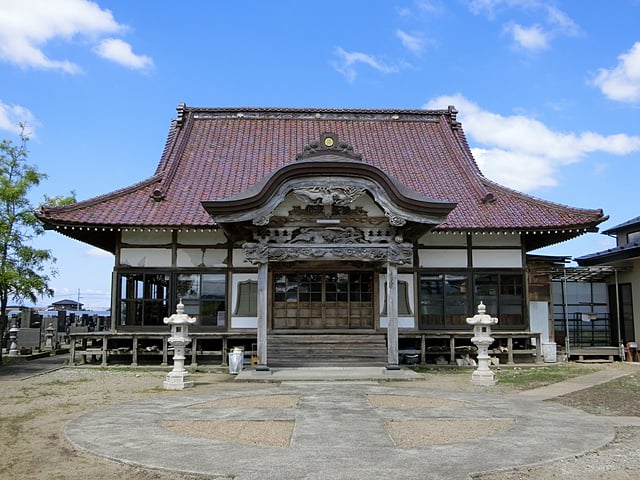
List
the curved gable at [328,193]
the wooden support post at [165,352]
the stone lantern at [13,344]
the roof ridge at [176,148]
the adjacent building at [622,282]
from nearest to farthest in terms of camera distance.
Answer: the curved gable at [328,193] → the wooden support post at [165,352] → the roof ridge at [176,148] → the adjacent building at [622,282] → the stone lantern at [13,344]

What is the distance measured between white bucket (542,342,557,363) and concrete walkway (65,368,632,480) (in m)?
5.64

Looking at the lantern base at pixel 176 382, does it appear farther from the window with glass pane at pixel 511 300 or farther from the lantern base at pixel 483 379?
the window with glass pane at pixel 511 300

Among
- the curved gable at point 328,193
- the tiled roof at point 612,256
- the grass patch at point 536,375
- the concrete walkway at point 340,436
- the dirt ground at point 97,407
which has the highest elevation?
the curved gable at point 328,193

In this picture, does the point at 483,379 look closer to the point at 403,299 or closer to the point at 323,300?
the point at 403,299

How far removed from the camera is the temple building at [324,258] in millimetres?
14867

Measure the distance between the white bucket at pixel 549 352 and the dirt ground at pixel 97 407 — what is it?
3161 mm

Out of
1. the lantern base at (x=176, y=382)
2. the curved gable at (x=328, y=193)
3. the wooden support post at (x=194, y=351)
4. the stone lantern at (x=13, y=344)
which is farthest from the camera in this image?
the stone lantern at (x=13, y=344)

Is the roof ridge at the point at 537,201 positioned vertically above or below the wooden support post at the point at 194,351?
above

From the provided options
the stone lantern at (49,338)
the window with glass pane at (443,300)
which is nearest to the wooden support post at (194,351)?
the window with glass pane at (443,300)

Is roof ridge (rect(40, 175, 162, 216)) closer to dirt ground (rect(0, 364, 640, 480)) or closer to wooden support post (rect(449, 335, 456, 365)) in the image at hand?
dirt ground (rect(0, 364, 640, 480))

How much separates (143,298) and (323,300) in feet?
18.2

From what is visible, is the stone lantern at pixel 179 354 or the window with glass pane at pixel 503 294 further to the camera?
the window with glass pane at pixel 503 294

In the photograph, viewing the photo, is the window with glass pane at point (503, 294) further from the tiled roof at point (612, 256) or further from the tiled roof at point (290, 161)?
the tiled roof at point (612, 256)

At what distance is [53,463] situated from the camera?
6.68 meters
